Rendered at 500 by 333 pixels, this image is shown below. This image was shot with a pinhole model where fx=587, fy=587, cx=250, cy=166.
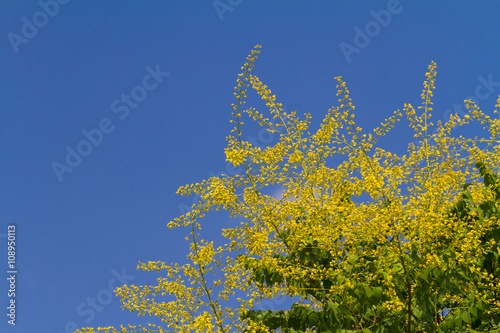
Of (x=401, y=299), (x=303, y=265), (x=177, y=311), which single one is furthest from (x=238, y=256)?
(x=401, y=299)

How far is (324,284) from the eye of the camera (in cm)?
702

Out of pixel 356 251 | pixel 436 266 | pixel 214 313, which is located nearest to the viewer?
pixel 436 266

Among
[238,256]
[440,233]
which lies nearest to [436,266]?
[440,233]

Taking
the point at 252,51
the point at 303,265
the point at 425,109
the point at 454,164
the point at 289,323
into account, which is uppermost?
the point at 252,51

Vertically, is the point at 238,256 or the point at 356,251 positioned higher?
the point at 238,256

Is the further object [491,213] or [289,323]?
[289,323]

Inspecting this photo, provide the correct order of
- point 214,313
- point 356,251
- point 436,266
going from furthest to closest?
point 356,251, point 214,313, point 436,266

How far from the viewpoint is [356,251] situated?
6.67 metres

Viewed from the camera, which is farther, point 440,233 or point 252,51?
point 252,51

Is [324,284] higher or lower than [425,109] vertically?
lower

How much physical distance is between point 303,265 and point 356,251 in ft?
2.30

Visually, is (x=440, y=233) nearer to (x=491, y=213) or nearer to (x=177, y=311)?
(x=491, y=213)

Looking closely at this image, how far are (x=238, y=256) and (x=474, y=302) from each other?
2784 mm

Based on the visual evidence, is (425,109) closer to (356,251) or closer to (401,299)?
(356,251)
